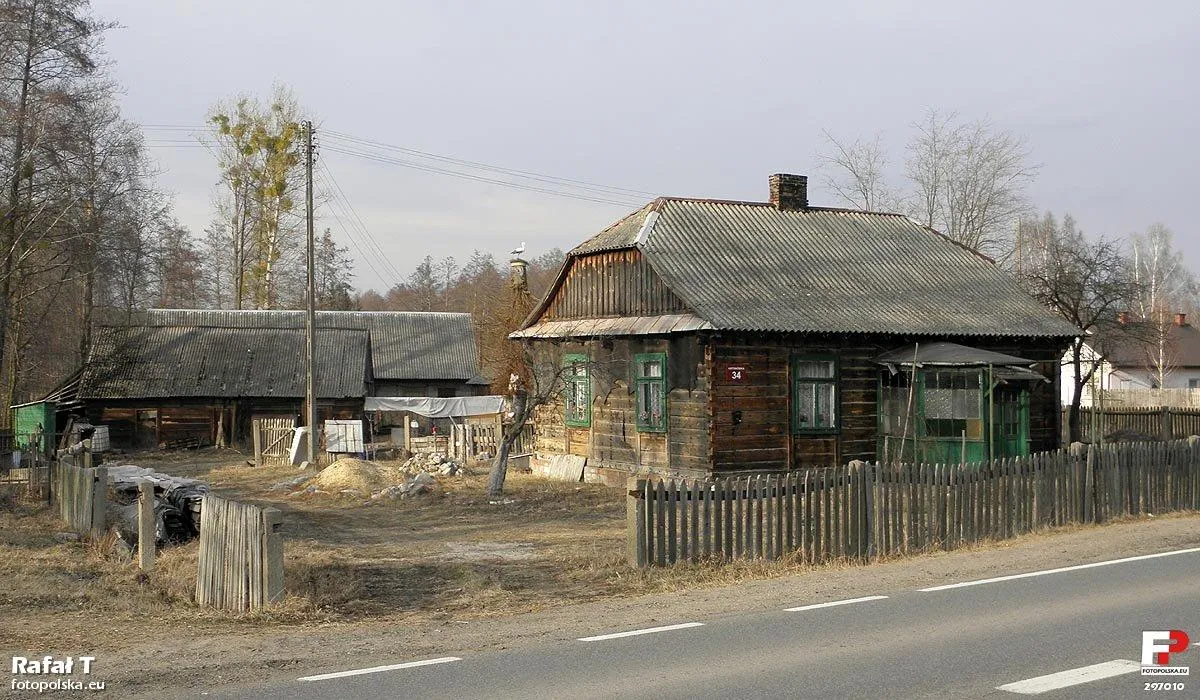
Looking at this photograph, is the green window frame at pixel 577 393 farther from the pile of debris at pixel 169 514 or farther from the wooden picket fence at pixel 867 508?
the wooden picket fence at pixel 867 508

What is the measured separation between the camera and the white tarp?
4078 cm

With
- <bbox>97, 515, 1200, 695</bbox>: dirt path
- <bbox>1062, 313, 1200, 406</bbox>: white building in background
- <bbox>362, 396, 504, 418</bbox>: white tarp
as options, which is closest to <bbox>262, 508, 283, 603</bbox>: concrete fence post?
<bbox>97, 515, 1200, 695</bbox>: dirt path

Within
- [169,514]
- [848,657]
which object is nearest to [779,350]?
[169,514]

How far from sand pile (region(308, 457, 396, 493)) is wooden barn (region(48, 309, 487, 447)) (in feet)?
53.6

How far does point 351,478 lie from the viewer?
935 inches

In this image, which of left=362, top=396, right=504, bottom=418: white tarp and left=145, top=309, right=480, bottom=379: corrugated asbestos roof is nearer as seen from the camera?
left=362, top=396, right=504, bottom=418: white tarp

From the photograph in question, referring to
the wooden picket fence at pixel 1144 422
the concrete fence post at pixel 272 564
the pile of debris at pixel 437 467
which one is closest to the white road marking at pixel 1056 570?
the concrete fence post at pixel 272 564

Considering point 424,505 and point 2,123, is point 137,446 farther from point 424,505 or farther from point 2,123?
point 424,505

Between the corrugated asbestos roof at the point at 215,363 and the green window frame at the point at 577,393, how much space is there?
657 inches

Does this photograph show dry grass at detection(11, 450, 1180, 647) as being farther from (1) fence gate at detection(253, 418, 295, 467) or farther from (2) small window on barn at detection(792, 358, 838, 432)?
(1) fence gate at detection(253, 418, 295, 467)

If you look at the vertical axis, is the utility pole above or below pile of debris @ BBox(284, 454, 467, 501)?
above

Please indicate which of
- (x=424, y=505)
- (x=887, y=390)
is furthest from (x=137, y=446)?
(x=887, y=390)

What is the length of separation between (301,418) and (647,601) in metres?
32.0

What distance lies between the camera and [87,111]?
97.2 ft
